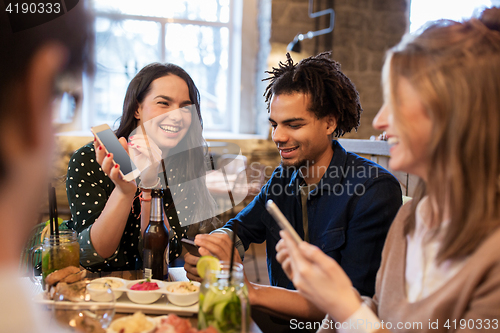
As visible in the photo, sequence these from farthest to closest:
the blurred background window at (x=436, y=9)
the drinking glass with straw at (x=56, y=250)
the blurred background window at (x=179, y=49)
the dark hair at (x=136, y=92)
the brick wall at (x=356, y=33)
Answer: the blurred background window at (x=179, y=49)
the brick wall at (x=356, y=33)
the blurred background window at (x=436, y=9)
the dark hair at (x=136, y=92)
the drinking glass with straw at (x=56, y=250)

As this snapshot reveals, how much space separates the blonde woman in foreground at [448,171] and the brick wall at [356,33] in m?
3.24

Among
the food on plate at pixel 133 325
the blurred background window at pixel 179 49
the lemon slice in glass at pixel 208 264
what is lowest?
the food on plate at pixel 133 325

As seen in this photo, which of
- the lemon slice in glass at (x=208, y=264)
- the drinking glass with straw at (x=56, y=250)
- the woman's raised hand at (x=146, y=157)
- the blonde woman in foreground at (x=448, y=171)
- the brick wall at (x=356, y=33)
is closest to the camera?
the blonde woman in foreground at (x=448, y=171)

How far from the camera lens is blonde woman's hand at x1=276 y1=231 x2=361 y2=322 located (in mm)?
737

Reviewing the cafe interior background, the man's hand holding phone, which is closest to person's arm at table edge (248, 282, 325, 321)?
the man's hand holding phone

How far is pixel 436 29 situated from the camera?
0.81 metres

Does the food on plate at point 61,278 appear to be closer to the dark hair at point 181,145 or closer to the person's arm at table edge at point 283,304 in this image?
the person's arm at table edge at point 283,304

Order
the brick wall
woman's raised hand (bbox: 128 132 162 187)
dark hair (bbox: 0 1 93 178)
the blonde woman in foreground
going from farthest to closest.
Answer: the brick wall, woman's raised hand (bbox: 128 132 162 187), the blonde woman in foreground, dark hair (bbox: 0 1 93 178)

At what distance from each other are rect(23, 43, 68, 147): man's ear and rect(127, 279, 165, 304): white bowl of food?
2.15ft

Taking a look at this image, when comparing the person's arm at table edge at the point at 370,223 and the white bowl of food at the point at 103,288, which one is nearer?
the white bowl of food at the point at 103,288

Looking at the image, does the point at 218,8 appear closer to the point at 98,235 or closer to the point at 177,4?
the point at 177,4

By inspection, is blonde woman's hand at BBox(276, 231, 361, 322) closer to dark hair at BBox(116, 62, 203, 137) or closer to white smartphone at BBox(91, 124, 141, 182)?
white smartphone at BBox(91, 124, 141, 182)

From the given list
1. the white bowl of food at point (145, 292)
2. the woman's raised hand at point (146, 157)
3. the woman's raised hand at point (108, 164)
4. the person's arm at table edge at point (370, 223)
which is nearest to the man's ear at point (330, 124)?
the person's arm at table edge at point (370, 223)

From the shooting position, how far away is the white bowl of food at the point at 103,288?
0.78m
